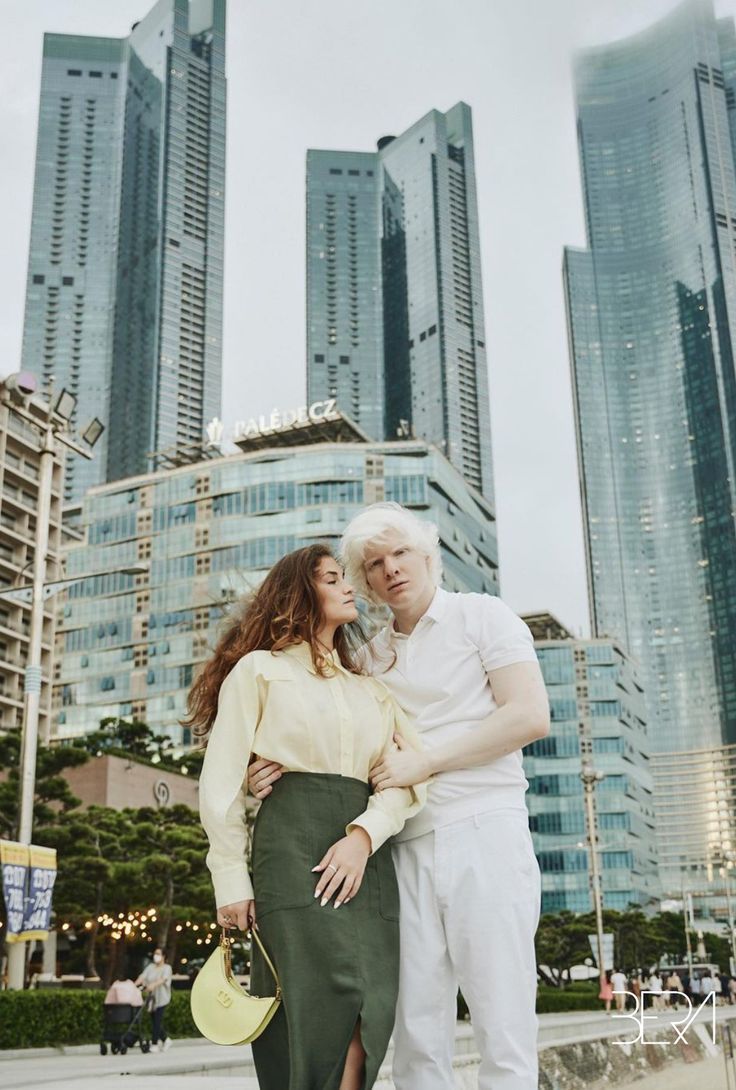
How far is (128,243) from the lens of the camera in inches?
5276

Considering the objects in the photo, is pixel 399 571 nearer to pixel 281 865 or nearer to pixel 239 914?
pixel 281 865

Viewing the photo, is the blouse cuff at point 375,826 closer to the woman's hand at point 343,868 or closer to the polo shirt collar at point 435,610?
the woman's hand at point 343,868

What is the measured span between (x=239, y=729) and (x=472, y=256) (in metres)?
149

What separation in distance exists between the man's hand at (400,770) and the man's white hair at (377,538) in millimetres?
610

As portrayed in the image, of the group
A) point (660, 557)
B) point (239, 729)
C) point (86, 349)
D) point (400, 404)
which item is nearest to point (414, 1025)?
point (239, 729)

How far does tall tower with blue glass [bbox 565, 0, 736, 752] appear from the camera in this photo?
159 m

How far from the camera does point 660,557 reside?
16662cm

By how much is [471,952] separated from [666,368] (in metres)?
173

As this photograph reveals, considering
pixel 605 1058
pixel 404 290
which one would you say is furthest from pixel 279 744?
pixel 404 290

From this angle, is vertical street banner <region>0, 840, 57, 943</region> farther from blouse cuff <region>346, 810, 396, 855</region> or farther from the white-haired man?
blouse cuff <region>346, 810, 396, 855</region>

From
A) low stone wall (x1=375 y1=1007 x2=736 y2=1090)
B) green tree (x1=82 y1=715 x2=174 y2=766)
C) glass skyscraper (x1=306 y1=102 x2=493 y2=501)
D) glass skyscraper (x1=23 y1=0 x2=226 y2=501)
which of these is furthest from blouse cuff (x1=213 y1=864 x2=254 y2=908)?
glass skyscraper (x1=306 y1=102 x2=493 y2=501)

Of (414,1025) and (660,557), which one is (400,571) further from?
(660,557)

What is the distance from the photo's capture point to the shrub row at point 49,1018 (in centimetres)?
1573

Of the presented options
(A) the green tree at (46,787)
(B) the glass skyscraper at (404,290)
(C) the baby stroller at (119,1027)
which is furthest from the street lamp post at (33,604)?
(B) the glass skyscraper at (404,290)
